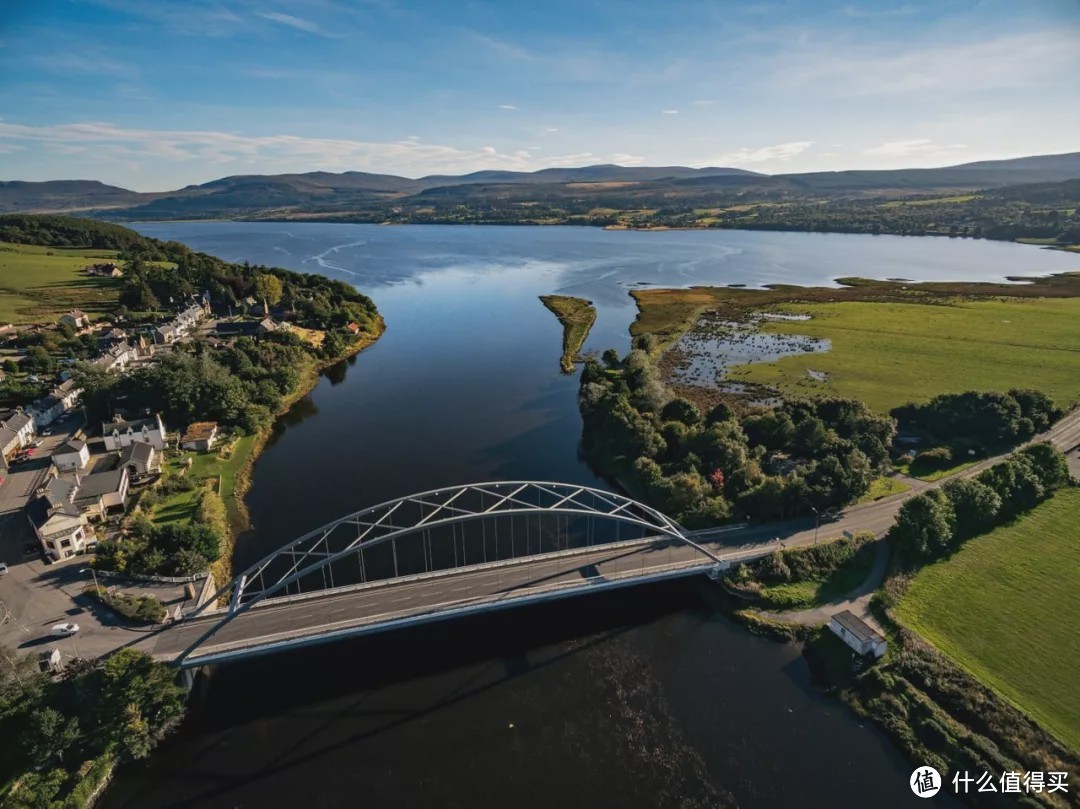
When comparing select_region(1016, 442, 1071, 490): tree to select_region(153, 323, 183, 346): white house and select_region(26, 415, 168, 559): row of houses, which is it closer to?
select_region(26, 415, 168, 559): row of houses

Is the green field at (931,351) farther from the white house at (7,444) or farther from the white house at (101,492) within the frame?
the white house at (7,444)

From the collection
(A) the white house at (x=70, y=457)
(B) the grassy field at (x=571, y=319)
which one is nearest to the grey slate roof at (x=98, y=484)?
(A) the white house at (x=70, y=457)

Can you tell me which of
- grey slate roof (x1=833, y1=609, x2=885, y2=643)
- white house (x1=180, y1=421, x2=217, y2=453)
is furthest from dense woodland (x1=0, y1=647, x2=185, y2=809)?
grey slate roof (x1=833, y1=609, x2=885, y2=643)

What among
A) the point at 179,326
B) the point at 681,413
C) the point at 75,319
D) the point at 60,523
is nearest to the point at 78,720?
the point at 60,523

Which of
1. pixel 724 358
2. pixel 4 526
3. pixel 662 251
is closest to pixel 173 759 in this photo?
pixel 4 526

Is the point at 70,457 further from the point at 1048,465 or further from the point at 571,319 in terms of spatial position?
the point at 1048,465
